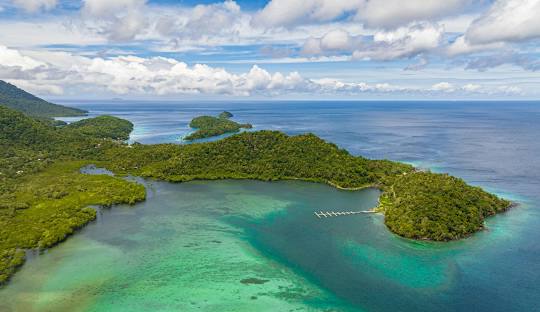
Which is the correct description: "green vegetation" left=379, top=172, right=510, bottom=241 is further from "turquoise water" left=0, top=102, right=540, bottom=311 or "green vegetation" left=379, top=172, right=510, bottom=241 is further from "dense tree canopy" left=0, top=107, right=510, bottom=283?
"turquoise water" left=0, top=102, right=540, bottom=311

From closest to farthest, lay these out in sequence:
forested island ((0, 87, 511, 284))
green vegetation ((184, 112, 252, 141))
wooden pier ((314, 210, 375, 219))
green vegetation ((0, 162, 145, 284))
Answer: green vegetation ((0, 162, 145, 284))
forested island ((0, 87, 511, 284))
wooden pier ((314, 210, 375, 219))
green vegetation ((184, 112, 252, 141))

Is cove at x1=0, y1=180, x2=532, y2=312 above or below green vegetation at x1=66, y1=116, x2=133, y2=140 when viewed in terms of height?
below

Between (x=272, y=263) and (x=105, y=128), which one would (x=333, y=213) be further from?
(x=105, y=128)

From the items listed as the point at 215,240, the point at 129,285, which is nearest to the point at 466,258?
the point at 215,240

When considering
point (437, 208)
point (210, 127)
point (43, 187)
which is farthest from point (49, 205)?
point (210, 127)

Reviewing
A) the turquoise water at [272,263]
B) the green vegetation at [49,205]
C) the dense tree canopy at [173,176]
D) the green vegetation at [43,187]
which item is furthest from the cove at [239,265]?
the dense tree canopy at [173,176]

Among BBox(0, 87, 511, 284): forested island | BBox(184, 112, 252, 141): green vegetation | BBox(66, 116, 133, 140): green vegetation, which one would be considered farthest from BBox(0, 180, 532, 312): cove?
BBox(66, 116, 133, 140): green vegetation

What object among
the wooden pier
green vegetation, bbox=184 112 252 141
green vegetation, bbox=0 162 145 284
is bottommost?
the wooden pier

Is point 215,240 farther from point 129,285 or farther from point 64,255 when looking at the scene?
point 64,255
